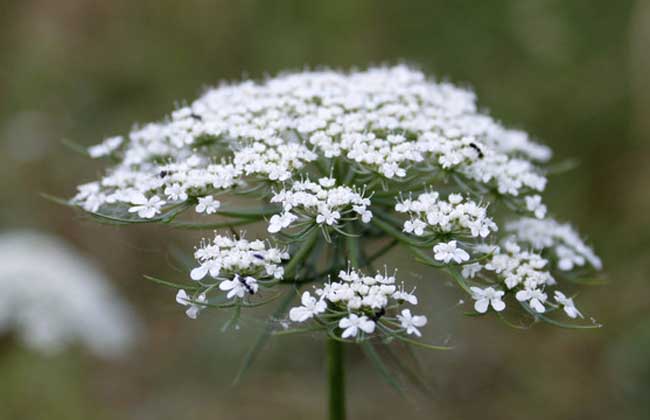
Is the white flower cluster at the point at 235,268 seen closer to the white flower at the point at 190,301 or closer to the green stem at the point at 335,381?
the white flower at the point at 190,301

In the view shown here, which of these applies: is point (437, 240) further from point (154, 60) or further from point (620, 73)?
point (154, 60)

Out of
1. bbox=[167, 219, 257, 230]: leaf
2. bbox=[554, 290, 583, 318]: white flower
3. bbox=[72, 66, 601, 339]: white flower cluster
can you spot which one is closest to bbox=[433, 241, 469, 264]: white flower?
bbox=[72, 66, 601, 339]: white flower cluster

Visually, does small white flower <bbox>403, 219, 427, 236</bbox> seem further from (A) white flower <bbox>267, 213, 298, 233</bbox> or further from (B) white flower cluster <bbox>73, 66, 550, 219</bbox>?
(A) white flower <bbox>267, 213, 298, 233</bbox>

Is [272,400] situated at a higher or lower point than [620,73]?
lower

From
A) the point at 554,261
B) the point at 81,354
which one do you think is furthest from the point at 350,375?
the point at 554,261

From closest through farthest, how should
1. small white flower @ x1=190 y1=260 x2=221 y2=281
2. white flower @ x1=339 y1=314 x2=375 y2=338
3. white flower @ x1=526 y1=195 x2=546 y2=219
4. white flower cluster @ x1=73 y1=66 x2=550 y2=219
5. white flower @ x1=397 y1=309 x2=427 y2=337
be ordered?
white flower @ x1=339 y1=314 x2=375 y2=338
white flower @ x1=397 y1=309 x2=427 y2=337
small white flower @ x1=190 y1=260 x2=221 y2=281
white flower cluster @ x1=73 y1=66 x2=550 y2=219
white flower @ x1=526 y1=195 x2=546 y2=219

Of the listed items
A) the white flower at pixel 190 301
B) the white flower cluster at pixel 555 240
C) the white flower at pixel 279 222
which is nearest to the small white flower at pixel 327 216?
the white flower at pixel 279 222
